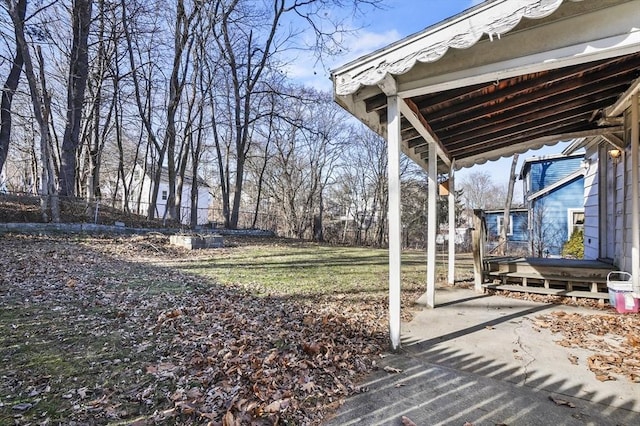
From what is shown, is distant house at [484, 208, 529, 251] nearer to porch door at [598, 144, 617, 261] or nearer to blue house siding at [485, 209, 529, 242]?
blue house siding at [485, 209, 529, 242]

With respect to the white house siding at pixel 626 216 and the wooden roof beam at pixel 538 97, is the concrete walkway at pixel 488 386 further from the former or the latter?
the wooden roof beam at pixel 538 97

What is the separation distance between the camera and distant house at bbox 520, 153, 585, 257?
13.3m

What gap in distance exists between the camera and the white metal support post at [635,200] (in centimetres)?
414

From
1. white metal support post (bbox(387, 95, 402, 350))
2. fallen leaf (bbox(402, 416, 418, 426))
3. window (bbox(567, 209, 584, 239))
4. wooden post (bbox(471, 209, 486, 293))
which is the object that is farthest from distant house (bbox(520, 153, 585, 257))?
fallen leaf (bbox(402, 416, 418, 426))

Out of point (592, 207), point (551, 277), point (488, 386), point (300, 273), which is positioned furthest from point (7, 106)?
point (592, 207)

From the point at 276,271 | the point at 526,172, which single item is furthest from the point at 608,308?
the point at 526,172

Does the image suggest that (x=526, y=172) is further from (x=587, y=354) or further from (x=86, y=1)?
(x=86, y=1)

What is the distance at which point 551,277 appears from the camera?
17.0 feet

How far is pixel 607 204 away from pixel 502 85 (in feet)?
13.4

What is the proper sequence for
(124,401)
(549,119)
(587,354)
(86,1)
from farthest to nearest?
(86,1)
(549,119)
(587,354)
(124,401)

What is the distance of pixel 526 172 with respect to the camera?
56.0 ft

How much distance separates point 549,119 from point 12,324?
6669 mm

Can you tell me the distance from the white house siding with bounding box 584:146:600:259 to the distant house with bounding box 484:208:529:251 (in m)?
9.33

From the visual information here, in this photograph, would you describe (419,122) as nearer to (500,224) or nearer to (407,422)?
(407,422)
